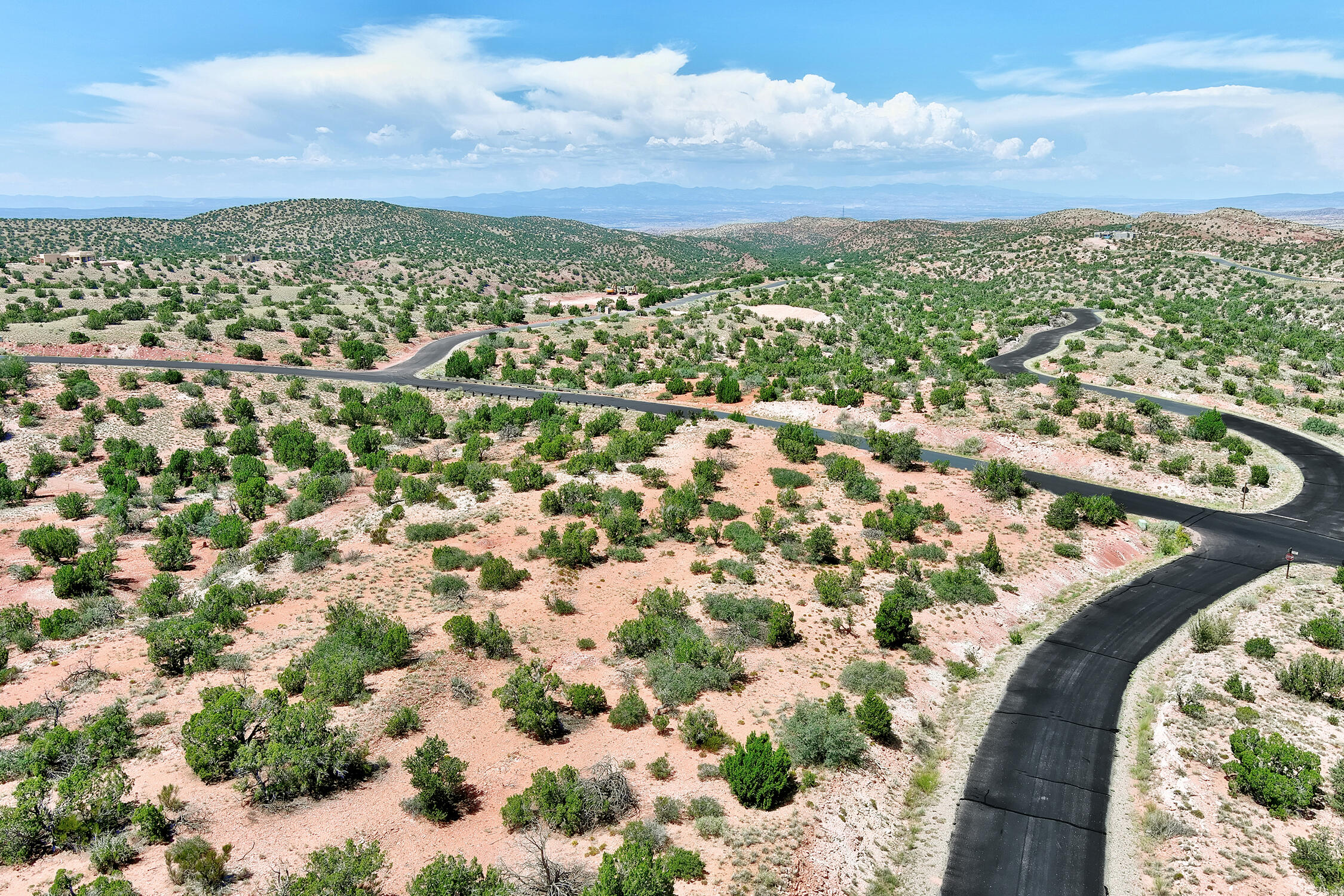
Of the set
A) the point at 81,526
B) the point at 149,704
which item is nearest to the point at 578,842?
the point at 149,704

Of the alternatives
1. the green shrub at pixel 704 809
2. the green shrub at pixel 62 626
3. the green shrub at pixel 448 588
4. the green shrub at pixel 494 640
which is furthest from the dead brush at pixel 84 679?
the green shrub at pixel 704 809

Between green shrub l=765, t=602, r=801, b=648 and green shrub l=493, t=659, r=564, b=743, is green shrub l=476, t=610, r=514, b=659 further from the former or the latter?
green shrub l=765, t=602, r=801, b=648

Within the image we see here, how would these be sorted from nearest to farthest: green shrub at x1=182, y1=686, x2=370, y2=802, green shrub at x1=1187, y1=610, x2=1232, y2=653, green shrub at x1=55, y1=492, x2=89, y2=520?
green shrub at x1=182, y1=686, x2=370, y2=802 → green shrub at x1=1187, y1=610, x2=1232, y2=653 → green shrub at x1=55, y1=492, x2=89, y2=520

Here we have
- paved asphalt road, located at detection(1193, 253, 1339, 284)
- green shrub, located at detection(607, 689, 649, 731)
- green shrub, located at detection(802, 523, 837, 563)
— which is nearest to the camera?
green shrub, located at detection(607, 689, 649, 731)

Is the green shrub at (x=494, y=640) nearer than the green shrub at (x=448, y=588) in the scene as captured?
Yes

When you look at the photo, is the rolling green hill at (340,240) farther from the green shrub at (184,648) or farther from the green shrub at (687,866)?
the green shrub at (687,866)

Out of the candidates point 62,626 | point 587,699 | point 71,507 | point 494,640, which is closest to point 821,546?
point 587,699

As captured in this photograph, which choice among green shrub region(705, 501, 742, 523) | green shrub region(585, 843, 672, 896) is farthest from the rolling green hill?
green shrub region(585, 843, 672, 896)
